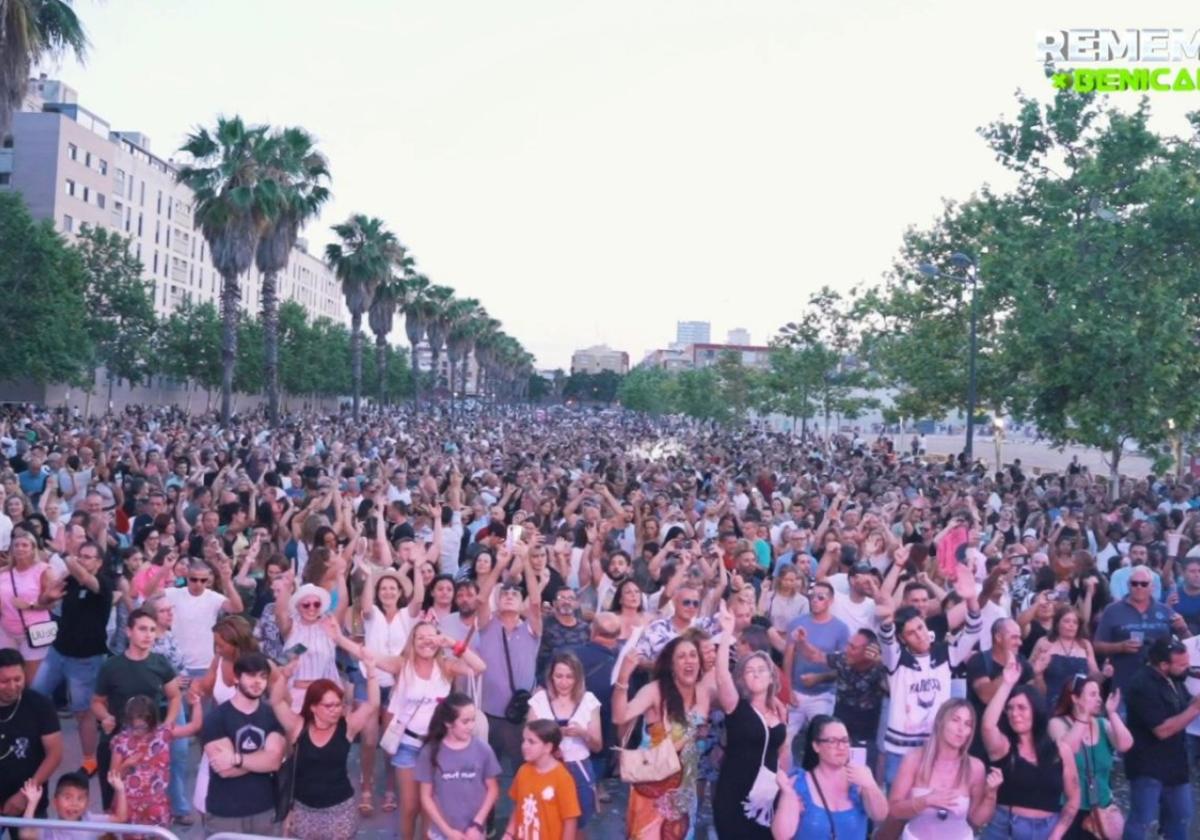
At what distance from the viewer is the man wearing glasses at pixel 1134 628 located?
26.3 ft

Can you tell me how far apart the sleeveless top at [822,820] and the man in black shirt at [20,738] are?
11.8ft

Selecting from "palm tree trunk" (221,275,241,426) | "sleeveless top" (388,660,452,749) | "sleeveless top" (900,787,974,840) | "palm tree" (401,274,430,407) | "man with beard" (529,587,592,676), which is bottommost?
"sleeveless top" (900,787,974,840)

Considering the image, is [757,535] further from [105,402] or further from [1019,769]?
[105,402]

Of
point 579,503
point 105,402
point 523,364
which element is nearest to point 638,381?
point 523,364

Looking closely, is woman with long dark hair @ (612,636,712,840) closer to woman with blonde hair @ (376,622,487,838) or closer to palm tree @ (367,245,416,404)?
woman with blonde hair @ (376,622,487,838)

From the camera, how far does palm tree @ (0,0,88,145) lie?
52.1 ft

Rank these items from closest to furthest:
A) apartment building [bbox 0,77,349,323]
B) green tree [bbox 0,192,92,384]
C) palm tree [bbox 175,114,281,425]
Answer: palm tree [bbox 175,114,281,425] → green tree [bbox 0,192,92,384] → apartment building [bbox 0,77,349,323]

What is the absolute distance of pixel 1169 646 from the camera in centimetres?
653

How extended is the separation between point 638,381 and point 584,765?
112963 millimetres

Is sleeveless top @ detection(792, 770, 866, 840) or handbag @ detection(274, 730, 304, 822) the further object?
handbag @ detection(274, 730, 304, 822)

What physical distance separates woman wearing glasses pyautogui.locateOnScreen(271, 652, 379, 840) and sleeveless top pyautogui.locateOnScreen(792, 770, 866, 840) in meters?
2.06

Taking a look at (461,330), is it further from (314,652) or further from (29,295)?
(314,652)

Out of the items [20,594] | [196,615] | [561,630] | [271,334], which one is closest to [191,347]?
[271,334]

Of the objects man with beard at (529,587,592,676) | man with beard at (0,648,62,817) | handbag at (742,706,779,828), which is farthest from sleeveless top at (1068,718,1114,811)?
man with beard at (0,648,62,817)
